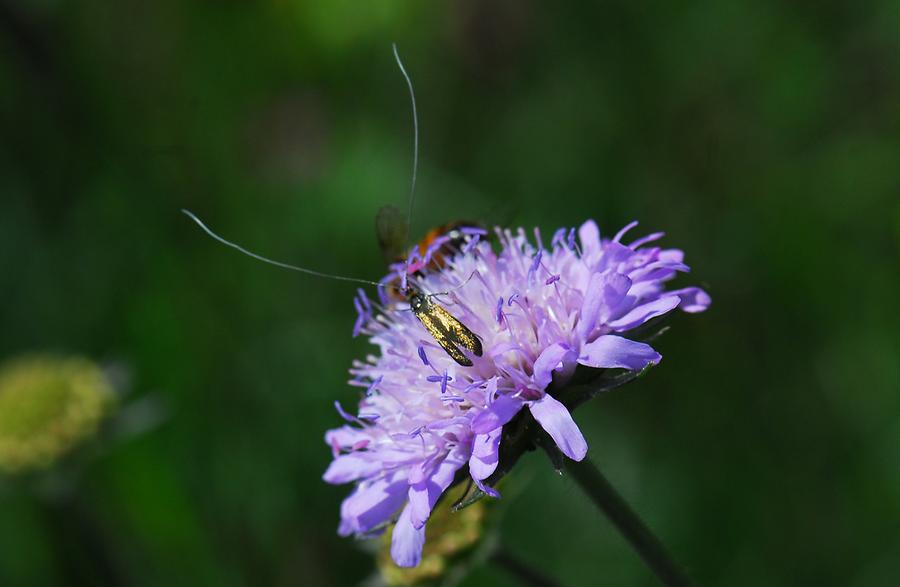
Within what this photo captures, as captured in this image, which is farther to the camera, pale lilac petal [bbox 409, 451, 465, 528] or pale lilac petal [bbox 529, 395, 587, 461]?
pale lilac petal [bbox 409, 451, 465, 528]

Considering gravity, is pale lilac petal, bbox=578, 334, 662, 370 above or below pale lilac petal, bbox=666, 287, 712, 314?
above

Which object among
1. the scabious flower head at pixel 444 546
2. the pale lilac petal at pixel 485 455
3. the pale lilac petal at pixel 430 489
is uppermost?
the pale lilac petal at pixel 485 455

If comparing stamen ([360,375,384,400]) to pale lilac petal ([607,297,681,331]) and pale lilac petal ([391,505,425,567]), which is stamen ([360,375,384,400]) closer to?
pale lilac petal ([391,505,425,567])

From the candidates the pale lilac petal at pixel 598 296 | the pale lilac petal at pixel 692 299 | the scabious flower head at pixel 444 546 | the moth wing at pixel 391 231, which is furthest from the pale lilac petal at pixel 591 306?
the scabious flower head at pixel 444 546

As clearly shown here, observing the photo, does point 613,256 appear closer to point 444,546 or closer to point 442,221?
point 444,546

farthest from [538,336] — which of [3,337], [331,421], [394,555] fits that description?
[3,337]

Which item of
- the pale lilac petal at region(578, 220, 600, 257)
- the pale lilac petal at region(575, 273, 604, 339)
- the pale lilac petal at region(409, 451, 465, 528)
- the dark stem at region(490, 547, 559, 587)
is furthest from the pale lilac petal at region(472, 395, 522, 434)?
the dark stem at region(490, 547, 559, 587)

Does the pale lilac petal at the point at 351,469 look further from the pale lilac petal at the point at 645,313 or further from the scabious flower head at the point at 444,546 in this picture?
the pale lilac petal at the point at 645,313
